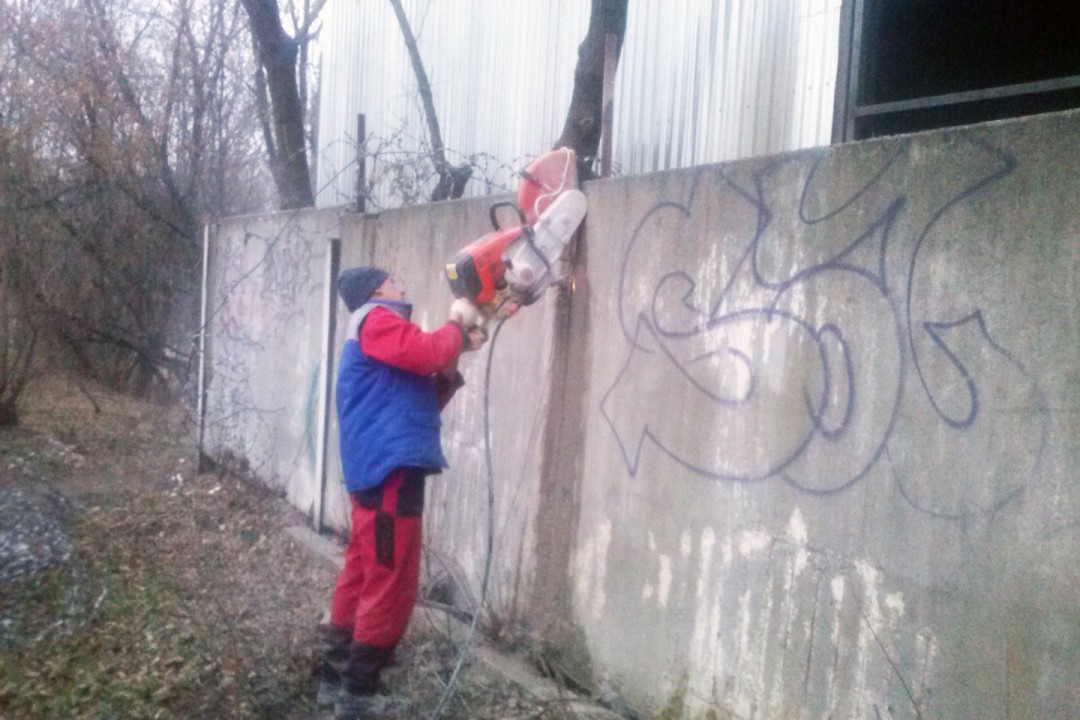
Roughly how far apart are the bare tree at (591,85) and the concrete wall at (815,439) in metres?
1.54

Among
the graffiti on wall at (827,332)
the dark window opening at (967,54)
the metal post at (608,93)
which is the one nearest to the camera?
the graffiti on wall at (827,332)

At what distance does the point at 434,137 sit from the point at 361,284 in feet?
12.2

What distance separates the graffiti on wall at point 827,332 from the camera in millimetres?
2518

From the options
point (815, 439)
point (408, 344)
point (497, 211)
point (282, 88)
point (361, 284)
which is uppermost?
point (282, 88)

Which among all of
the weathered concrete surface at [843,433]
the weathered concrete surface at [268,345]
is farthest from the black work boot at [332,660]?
the weathered concrete surface at [268,345]

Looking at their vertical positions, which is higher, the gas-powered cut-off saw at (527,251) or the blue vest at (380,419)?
the gas-powered cut-off saw at (527,251)

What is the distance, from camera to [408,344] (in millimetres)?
3646

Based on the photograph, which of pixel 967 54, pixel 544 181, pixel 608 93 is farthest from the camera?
pixel 967 54

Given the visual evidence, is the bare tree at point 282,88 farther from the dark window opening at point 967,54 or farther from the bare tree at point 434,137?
the dark window opening at point 967,54

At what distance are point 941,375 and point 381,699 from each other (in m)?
2.42

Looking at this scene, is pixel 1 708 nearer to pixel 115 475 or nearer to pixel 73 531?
pixel 73 531

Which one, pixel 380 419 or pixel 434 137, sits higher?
pixel 434 137

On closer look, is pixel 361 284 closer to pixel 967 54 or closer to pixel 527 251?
pixel 527 251

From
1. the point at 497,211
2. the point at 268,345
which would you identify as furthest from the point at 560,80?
the point at 268,345
